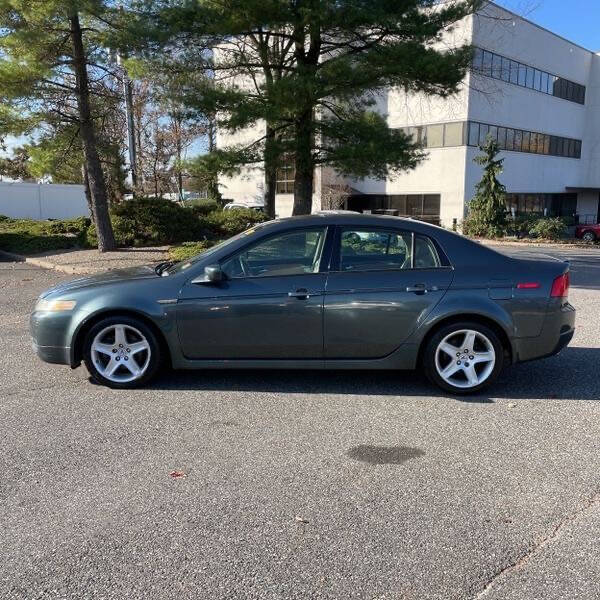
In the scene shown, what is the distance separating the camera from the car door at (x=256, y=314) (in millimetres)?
4918

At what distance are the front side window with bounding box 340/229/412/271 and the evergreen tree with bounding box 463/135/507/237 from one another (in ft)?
74.4

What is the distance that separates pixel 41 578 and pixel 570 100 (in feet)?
153

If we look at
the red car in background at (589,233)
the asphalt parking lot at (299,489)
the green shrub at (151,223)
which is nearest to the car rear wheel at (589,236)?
the red car in background at (589,233)

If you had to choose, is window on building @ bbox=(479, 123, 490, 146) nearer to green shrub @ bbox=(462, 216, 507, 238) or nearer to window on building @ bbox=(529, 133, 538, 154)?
window on building @ bbox=(529, 133, 538, 154)

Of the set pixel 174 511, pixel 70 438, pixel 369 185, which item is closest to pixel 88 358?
pixel 70 438

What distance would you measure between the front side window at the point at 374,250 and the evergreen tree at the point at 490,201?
22.7 m

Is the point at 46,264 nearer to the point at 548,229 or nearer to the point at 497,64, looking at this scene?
the point at 548,229

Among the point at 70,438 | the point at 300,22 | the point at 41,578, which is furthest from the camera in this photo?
the point at 300,22

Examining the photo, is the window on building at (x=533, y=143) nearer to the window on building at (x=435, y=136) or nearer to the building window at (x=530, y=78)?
the building window at (x=530, y=78)

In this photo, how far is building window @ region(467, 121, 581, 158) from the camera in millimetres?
33094

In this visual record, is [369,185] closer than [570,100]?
Yes

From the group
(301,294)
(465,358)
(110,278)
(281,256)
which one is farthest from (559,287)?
(110,278)

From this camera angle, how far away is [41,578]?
2.63 metres

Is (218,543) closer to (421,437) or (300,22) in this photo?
(421,437)
